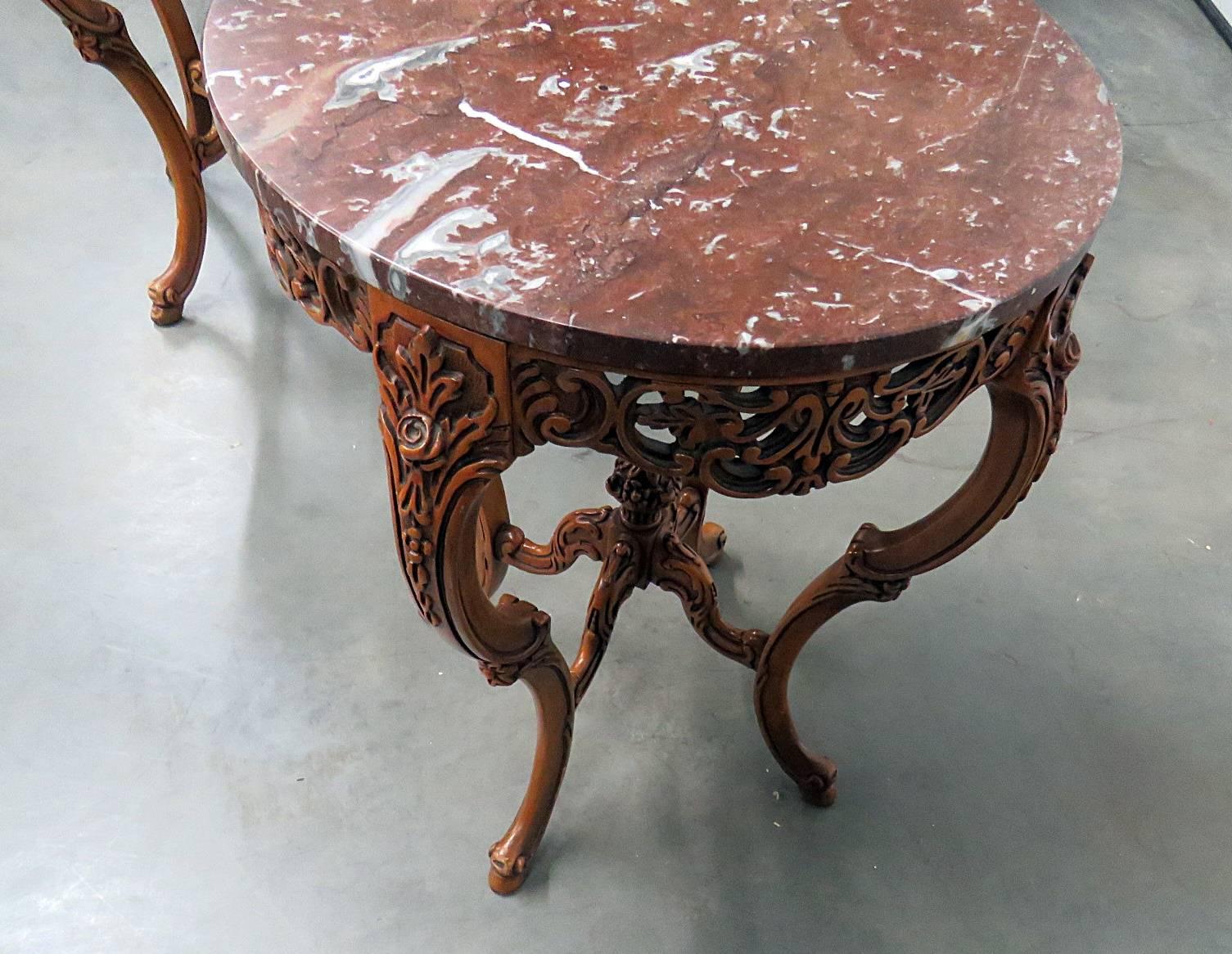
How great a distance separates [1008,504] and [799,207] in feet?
1.47

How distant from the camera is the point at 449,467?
0.96 metres

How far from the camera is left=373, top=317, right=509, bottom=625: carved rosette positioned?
0.91 metres

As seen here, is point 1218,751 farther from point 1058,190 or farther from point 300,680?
point 300,680

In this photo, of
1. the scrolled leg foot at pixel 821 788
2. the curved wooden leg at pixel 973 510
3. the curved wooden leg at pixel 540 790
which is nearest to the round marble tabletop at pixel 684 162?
the curved wooden leg at pixel 973 510

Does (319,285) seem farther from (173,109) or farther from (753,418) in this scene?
(173,109)

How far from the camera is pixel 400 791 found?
1.52m

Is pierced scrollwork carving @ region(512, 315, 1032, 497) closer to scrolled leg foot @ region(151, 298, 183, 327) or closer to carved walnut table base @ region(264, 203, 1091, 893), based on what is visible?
carved walnut table base @ region(264, 203, 1091, 893)

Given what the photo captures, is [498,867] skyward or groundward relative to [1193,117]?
groundward

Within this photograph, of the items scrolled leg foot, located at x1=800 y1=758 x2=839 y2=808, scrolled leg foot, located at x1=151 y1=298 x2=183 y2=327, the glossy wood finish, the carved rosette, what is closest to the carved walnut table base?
the carved rosette

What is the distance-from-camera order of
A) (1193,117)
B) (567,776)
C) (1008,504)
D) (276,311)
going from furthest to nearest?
(1193,117), (276,311), (567,776), (1008,504)

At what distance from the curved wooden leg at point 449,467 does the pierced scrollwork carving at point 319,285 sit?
46mm

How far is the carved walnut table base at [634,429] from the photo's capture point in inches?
35.7

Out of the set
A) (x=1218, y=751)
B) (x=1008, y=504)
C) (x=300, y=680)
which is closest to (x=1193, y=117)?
(x=1218, y=751)

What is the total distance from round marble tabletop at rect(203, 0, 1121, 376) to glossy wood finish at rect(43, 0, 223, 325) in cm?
88
